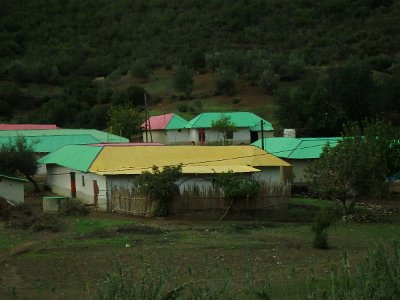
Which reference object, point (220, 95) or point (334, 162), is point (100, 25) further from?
point (334, 162)

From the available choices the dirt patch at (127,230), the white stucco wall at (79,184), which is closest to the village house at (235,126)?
the white stucco wall at (79,184)

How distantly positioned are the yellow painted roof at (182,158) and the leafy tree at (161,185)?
127 inches

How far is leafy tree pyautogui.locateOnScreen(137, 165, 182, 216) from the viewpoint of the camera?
2938cm

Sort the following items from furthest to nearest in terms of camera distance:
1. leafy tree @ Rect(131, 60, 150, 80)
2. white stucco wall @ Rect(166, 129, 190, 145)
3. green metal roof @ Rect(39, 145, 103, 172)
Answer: leafy tree @ Rect(131, 60, 150, 80)
white stucco wall @ Rect(166, 129, 190, 145)
green metal roof @ Rect(39, 145, 103, 172)

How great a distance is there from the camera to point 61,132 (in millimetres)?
54344

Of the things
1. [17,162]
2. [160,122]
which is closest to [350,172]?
[17,162]

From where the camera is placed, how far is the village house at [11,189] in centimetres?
3331

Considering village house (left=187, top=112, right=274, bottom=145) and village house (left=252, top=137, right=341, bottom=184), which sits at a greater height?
village house (left=187, top=112, right=274, bottom=145)

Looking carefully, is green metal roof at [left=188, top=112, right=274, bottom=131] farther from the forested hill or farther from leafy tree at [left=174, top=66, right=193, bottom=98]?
the forested hill

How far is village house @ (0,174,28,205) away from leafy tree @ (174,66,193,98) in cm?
4955

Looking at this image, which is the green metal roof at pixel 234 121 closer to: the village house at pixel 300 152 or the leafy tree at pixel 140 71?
the village house at pixel 300 152

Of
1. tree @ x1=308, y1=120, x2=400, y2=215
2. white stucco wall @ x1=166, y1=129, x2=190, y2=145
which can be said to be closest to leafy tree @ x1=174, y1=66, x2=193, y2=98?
white stucco wall @ x1=166, y1=129, x2=190, y2=145

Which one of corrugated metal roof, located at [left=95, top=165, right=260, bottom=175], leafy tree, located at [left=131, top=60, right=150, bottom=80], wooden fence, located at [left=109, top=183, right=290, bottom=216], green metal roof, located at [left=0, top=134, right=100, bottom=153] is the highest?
leafy tree, located at [left=131, top=60, right=150, bottom=80]

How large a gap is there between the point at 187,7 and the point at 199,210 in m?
101
